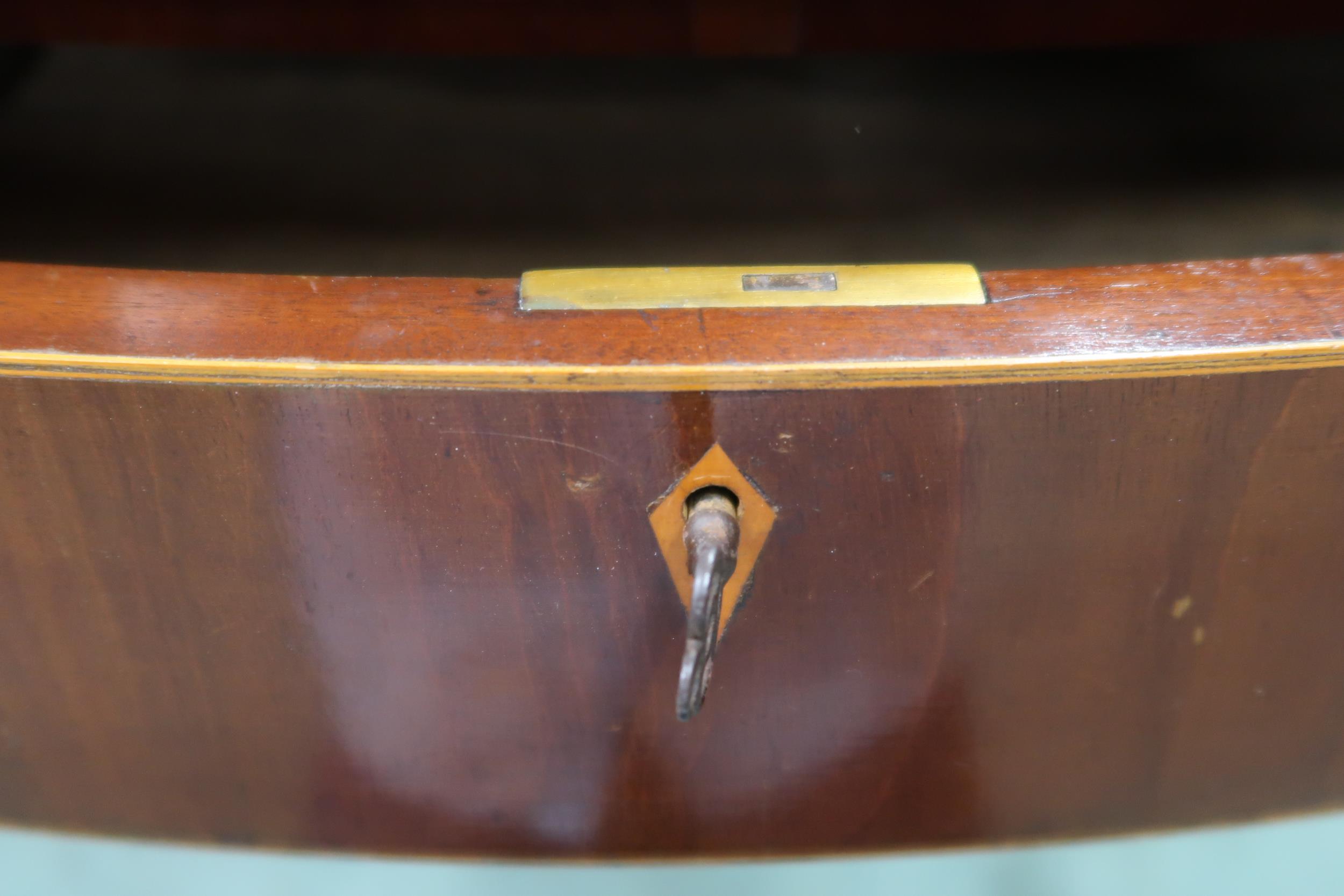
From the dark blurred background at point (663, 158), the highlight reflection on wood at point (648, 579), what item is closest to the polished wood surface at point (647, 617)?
the highlight reflection on wood at point (648, 579)

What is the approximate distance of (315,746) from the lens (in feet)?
1.97

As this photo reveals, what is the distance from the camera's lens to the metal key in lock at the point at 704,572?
444mm

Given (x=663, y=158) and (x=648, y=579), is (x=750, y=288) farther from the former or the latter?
(x=663, y=158)

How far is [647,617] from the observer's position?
533mm

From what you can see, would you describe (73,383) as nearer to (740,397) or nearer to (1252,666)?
(740,397)

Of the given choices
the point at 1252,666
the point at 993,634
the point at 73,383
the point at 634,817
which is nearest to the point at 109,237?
the point at 73,383

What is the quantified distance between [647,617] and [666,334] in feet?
0.47

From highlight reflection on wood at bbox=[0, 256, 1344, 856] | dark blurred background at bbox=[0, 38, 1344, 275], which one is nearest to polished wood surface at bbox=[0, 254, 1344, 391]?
highlight reflection on wood at bbox=[0, 256, 1344, 856]

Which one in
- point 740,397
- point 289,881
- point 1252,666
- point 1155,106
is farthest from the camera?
point 1155,106

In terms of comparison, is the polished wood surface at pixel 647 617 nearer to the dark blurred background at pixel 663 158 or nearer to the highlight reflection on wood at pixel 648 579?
the highlight reflection on wood at pixel 648 579

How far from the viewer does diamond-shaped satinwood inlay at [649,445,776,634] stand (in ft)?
1.56

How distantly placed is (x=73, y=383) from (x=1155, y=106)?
2.80 ft

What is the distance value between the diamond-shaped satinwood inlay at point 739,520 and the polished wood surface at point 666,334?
0.15ft

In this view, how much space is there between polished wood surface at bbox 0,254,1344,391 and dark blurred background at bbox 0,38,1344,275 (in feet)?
1.08
